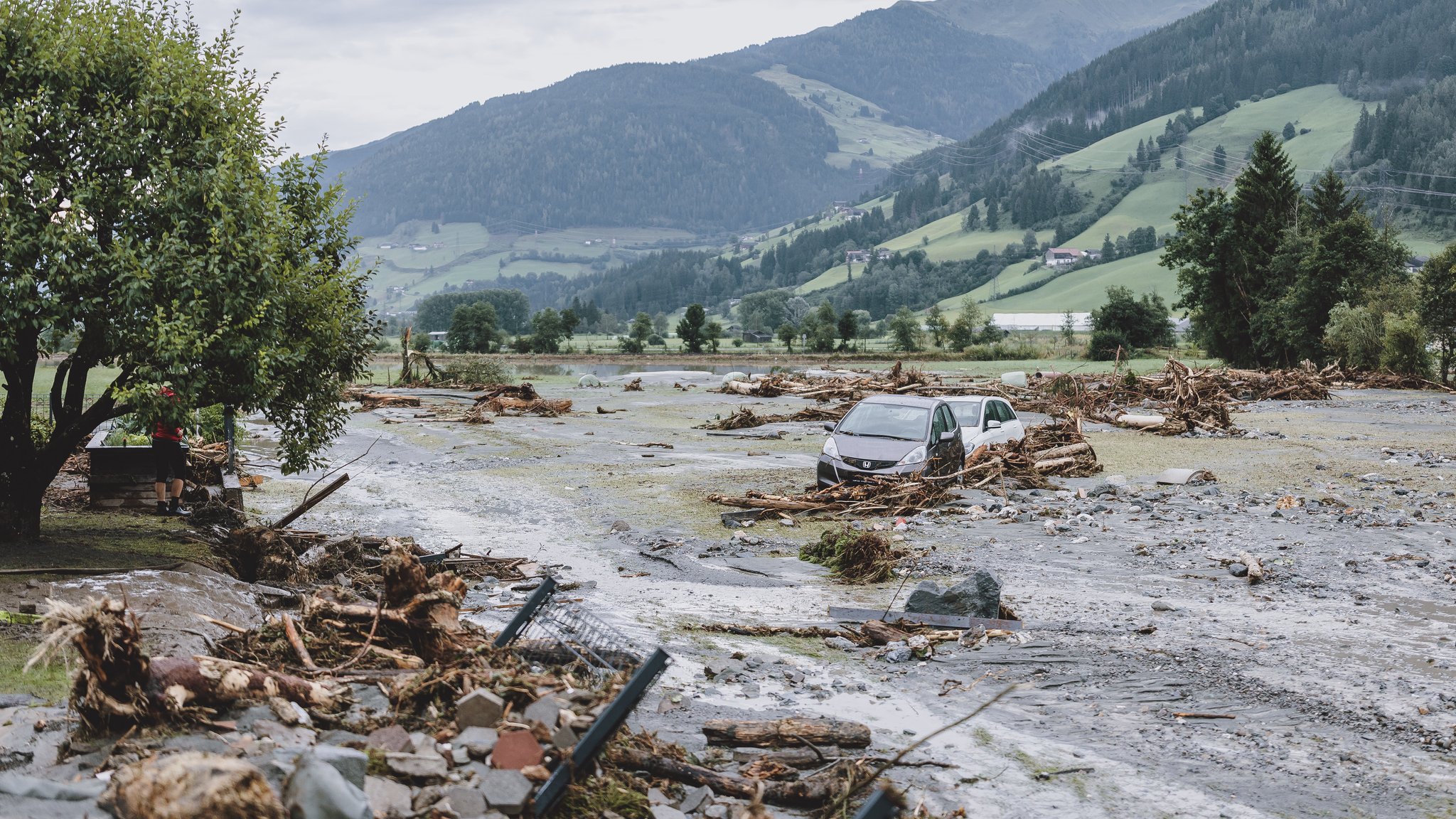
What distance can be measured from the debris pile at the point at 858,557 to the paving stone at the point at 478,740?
752 centimetres

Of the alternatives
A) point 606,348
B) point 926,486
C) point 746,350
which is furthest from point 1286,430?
point 606,348

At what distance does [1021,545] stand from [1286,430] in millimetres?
19466

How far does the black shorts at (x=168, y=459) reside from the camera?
1438 centimetres

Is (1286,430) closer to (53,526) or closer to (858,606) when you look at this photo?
(858,606)

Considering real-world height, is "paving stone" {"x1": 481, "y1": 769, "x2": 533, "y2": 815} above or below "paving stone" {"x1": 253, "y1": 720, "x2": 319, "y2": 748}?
below

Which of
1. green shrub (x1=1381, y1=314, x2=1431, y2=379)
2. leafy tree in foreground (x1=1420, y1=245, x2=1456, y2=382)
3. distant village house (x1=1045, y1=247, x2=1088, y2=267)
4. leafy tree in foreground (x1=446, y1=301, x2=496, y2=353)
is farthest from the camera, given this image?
distant village house (x1=1045, y1=247, x2=1088, y2=267)

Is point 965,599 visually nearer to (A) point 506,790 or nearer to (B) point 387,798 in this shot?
(A) point 506,790

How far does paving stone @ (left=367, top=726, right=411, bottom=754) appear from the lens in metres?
5.64

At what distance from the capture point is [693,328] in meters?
102

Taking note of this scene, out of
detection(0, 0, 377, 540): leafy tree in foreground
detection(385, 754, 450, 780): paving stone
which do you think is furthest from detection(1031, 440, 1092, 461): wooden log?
detection(385, 754, 450, 780): paving stone

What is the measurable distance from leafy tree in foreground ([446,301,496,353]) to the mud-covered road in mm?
78518

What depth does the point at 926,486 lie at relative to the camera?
18031mm

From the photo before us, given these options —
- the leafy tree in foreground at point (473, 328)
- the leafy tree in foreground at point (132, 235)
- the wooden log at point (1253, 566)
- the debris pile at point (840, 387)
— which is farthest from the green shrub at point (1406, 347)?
the leafy tree in foreground at point (473, 328)

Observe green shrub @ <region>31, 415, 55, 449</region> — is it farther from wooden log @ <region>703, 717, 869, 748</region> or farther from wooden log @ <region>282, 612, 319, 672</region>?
wooden log @ <region>703, 717, 869, 748</region>
